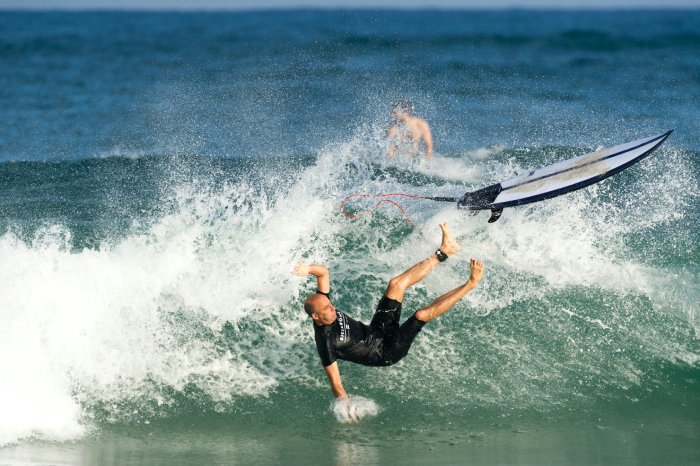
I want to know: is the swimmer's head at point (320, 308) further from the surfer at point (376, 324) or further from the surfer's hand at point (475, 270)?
the surfer's hand at point (475, 270)

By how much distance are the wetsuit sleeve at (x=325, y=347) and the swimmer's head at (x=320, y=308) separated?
0.11 meters

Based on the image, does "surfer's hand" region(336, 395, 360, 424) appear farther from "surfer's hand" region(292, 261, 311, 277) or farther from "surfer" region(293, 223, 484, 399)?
"surfer's hand" region(292, 261, 311, 277)

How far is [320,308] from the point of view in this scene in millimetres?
6512

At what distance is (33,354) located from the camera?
7508mm

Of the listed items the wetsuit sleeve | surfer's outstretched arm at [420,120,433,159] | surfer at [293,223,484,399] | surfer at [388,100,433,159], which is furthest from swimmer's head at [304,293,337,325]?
surfer's outstretched arm at [420,120,433,159]

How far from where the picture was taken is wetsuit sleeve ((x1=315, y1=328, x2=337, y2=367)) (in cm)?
664

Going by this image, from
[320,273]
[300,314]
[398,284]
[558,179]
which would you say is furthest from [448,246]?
[300,314]

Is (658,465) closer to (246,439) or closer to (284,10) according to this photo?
(246,439)

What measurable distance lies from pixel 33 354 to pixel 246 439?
2098mm

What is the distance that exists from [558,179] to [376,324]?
2156 mm

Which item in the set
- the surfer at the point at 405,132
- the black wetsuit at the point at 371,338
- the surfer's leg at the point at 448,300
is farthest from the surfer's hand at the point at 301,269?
the surfer at the point at 405,132

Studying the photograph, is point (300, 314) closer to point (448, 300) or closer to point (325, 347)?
point (325, 347)

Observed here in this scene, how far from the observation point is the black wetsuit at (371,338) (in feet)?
21.9

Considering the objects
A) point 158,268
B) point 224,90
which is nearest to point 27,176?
point 158,268
